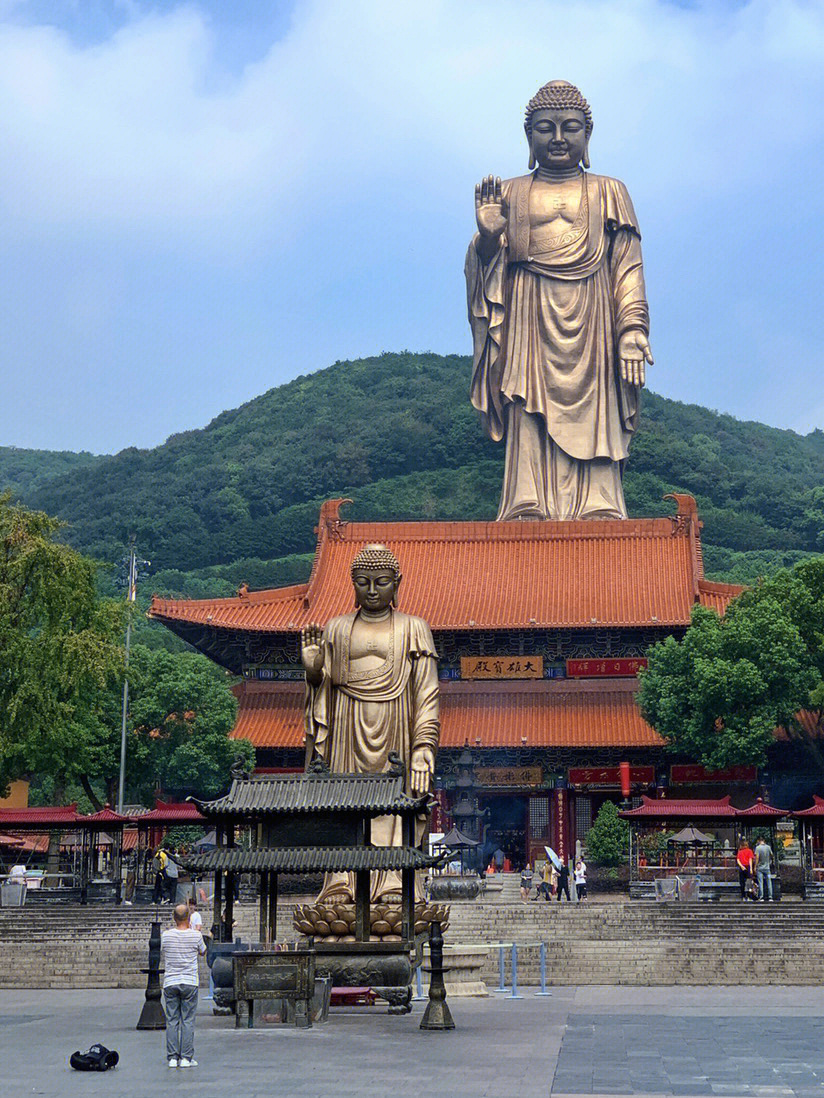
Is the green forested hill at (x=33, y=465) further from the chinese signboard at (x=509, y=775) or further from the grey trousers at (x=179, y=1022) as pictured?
the grey trousers at (x=179, y=1022)

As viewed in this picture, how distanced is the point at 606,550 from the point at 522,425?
5.90m

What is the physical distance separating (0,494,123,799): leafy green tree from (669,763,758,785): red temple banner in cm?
1384

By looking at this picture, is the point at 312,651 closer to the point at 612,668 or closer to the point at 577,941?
the point at 577,941

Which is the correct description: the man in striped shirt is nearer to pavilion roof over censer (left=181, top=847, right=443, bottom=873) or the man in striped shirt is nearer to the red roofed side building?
pavilion roof over censer (left=181, top=847, right=443, bottom=873)

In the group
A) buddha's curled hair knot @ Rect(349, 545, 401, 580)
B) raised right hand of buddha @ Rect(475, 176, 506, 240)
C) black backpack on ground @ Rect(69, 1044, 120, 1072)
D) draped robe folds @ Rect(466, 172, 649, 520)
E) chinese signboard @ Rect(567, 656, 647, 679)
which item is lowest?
black backpack on ground @ Rect(69, 1044, 120, 1072)

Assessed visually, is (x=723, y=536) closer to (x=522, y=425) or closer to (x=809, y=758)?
(x=522, y=425)

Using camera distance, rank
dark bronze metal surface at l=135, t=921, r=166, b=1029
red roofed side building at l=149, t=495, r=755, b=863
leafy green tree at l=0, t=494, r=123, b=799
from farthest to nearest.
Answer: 1. red roofed side building at l=149, t=495, r=755, b=863
2. leafy green tree at l=0, t=494, r=123, b=799
3. dark bronze metal surface at l=135, t=921, r=166, b=1029

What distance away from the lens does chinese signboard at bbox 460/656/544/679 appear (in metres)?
36.5

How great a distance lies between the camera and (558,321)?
144 ft

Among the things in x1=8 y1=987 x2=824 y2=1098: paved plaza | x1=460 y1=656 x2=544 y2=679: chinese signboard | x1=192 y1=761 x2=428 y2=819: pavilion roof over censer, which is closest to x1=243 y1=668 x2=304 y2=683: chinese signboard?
x1=460 y1=656 x2=544 y2=679: chinese signboard

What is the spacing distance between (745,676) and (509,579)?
29.7 feet

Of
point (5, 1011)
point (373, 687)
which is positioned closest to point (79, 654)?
point (373, 687)

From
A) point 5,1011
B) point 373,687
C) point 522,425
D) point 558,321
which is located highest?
point 558,321

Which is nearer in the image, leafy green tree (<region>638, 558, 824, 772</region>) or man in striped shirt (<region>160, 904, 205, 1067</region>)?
man in striped shirt (<region>160, 904, 205, 1067</region>)
